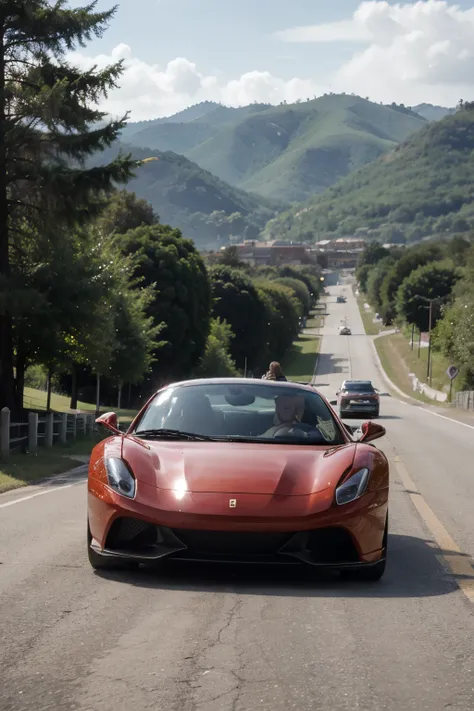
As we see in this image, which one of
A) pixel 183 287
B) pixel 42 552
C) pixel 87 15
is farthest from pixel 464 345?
pixel 42 552

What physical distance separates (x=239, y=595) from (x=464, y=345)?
2327 inches

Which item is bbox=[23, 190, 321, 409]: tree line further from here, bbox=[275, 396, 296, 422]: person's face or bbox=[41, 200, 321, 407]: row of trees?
bbox=[275, 396, 296, 422]: person's face

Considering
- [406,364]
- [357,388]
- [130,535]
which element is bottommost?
[406,364]

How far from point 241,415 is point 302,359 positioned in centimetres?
11417

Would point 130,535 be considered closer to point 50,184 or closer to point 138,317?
point 50,184

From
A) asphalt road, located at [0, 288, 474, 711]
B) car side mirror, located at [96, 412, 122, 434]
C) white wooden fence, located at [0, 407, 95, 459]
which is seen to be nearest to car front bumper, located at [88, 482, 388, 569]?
asphalt road, located at [0, 288, 474, 711]

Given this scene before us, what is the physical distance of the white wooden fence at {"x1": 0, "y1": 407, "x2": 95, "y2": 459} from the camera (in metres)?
22.3

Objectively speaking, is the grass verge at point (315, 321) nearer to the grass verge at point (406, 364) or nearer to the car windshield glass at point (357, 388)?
the grass verge at point (406, 364)

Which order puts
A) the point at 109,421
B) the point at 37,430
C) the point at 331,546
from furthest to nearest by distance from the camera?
the point at 37,430, the point at 109,421, the point at 331,546

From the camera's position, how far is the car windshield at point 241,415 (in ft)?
28.0

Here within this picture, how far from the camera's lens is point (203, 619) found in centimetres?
621

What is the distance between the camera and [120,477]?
7.60 metres

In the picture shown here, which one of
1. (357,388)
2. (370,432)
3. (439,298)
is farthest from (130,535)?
(439,298)

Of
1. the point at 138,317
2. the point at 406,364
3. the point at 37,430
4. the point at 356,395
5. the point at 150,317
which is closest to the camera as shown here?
the point at 37,430
